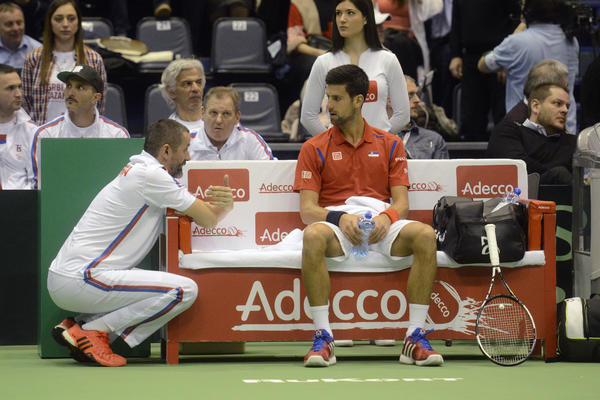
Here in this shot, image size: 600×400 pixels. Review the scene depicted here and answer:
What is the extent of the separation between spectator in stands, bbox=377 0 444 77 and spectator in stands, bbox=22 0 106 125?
3149 millimetres

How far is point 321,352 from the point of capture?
229 inches

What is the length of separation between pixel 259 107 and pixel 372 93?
327cm

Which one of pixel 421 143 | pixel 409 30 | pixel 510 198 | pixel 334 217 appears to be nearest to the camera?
pixel 334 217

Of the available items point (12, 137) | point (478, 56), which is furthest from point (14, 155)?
point (478, 56)

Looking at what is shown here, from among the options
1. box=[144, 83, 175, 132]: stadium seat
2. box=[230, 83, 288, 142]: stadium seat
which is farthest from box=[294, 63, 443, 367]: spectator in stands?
box=[230, 83, 288, 142]: stadium seat

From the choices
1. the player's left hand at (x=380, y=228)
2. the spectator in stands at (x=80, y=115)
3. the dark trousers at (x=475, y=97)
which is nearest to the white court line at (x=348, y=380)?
the player's left hand at (x=380, y=228)

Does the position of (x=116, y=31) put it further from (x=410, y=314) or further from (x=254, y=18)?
(x=410, y=314)

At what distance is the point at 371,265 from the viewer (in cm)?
617

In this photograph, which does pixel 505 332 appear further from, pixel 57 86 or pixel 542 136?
pixel 57 86

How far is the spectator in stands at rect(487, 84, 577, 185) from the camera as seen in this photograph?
25.3 ft

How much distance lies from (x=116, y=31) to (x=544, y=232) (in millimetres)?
6435

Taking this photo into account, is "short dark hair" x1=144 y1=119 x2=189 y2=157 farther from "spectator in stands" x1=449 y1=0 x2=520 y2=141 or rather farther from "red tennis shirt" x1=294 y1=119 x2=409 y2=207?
"spectator in stands" x1=449 y1=0 x2=520 y2=141

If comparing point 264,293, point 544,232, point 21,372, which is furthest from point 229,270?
point 544,232

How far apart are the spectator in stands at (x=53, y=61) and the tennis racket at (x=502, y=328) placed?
152 inches
